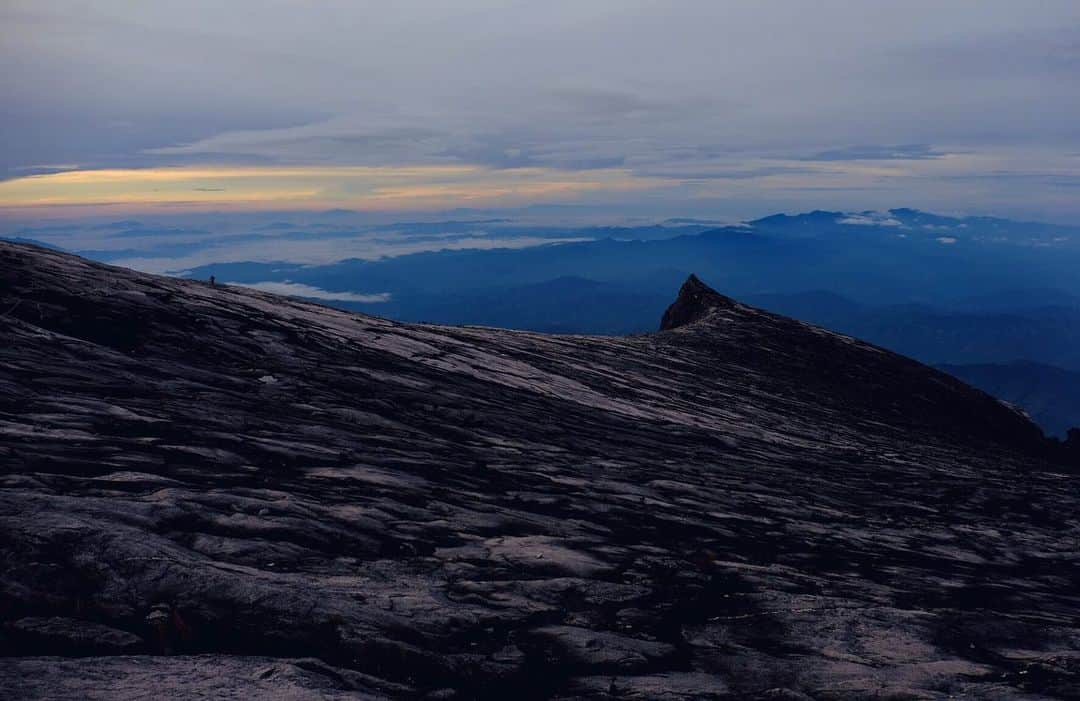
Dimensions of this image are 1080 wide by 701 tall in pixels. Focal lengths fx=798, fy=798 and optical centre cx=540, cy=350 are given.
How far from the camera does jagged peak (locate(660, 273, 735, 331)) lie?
58.9 meters

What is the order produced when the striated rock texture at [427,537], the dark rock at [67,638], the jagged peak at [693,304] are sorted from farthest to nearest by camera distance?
the jagged peak at [693,304], the striated rock texture at [427,537], the dark rock at [67,638]

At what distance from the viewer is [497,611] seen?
31.1 ft

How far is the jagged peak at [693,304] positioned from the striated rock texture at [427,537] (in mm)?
33069

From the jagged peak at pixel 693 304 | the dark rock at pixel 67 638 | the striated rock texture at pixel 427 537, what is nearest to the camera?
the dark rock at pixel 67 638

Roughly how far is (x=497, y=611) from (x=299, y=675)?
2750mm

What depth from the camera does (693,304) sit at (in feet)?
201

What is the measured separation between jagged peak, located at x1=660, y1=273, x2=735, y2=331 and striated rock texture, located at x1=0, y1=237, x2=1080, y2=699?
3307 cm

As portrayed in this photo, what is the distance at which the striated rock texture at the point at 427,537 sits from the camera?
7.89m

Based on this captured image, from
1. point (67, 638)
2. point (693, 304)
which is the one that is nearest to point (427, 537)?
point (67, 638)

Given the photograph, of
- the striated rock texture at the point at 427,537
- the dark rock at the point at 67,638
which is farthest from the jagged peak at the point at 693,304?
the dark rock at the point at 67,638

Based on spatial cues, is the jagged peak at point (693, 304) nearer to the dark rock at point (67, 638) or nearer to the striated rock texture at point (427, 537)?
the striated rock texture at point (427, 537)

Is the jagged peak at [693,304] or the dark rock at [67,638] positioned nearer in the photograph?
the dark rock at [67,638]

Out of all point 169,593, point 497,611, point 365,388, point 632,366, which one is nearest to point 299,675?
point 169,593

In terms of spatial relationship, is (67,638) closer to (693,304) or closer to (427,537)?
(427,537)
